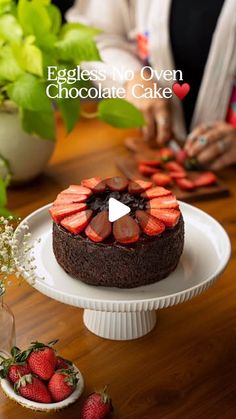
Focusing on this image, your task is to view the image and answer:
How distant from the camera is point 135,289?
127 centimetres

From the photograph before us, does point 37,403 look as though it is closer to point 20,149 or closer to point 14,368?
point 14,368

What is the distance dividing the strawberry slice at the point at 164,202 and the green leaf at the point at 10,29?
0.62 m

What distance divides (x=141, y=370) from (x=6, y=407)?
0.26 metres

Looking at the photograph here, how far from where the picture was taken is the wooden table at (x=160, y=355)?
1.17 metres

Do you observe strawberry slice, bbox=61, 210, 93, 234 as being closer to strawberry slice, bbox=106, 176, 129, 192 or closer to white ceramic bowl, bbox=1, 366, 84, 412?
strawberry slice, bbox=106, 176, 129, 192

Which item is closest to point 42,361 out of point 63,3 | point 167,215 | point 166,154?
point 167,215

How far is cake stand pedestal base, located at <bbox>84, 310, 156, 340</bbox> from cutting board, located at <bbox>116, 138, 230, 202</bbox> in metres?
0.53

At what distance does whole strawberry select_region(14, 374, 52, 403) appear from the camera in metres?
1.09

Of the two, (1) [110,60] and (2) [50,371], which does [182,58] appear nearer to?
(1) [110,60]

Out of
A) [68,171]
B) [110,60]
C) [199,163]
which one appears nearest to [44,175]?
[68,171]

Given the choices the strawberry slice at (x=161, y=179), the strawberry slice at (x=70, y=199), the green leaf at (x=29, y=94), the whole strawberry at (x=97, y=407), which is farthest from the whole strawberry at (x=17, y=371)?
the strawberry slice at (x=161, y=179)

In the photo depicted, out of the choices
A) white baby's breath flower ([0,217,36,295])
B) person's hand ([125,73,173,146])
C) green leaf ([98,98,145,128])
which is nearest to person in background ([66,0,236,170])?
person's hand ([125,73,173,146])

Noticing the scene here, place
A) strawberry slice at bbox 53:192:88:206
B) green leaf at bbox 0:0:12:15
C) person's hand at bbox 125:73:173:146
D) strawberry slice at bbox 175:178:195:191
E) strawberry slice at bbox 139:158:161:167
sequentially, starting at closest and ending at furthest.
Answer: strawberry slice at bbox 53:192:88:206 → green leaf at bbox 0:0:12:15 → strawberry slice at bbox 175:178:195:191 → strawberry slice at bbox 139:158:161:167 → person's hand at bbox 125:73:173:146

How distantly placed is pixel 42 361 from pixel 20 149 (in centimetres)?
81
